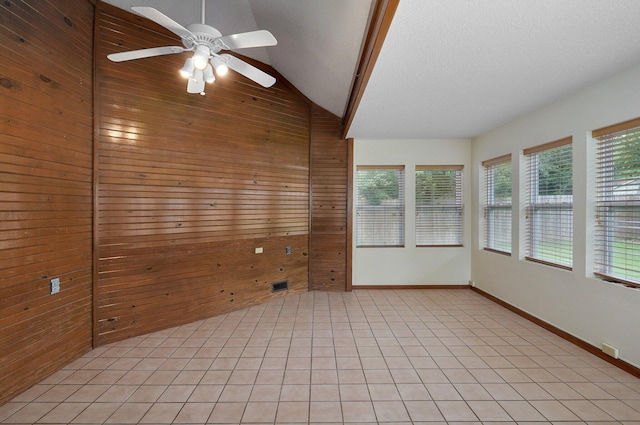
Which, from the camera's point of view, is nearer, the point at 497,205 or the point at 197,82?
the point at 197,82

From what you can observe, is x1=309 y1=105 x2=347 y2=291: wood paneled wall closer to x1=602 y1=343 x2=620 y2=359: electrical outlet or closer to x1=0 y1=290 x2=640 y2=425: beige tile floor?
x1=0 y1=290 x2=640 y2=425: beige tile floor

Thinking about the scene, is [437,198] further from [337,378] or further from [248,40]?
[248,40]

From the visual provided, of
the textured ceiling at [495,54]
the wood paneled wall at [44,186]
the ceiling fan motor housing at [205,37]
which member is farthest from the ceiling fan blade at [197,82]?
the textured ceiling at [495,54]

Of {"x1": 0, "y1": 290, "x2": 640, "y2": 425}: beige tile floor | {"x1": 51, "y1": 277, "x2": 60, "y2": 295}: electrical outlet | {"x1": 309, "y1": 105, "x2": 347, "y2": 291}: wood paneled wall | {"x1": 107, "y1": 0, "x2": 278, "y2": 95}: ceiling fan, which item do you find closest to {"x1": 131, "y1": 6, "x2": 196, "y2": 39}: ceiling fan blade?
{"x1": 107, "y1": 0, "x2": 278, "y2": 95}: ceiling fan

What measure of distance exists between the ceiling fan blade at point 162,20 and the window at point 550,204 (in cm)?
363

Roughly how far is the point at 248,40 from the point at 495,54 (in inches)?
71.2

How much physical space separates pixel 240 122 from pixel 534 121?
3.59 meters

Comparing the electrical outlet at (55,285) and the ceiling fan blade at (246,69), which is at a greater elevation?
the ceiling fan blade at (246,69)

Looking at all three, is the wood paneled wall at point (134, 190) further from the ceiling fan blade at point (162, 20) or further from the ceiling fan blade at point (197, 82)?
the ceiling fan blade at point (162, 20)

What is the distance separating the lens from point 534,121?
11.1 feet

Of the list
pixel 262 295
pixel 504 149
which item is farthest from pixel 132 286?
pixel 504 149

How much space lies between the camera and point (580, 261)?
2781mm

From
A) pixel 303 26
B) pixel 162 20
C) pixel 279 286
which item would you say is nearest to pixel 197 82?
pixel 162 20

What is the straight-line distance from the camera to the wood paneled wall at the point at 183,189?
111 inches
